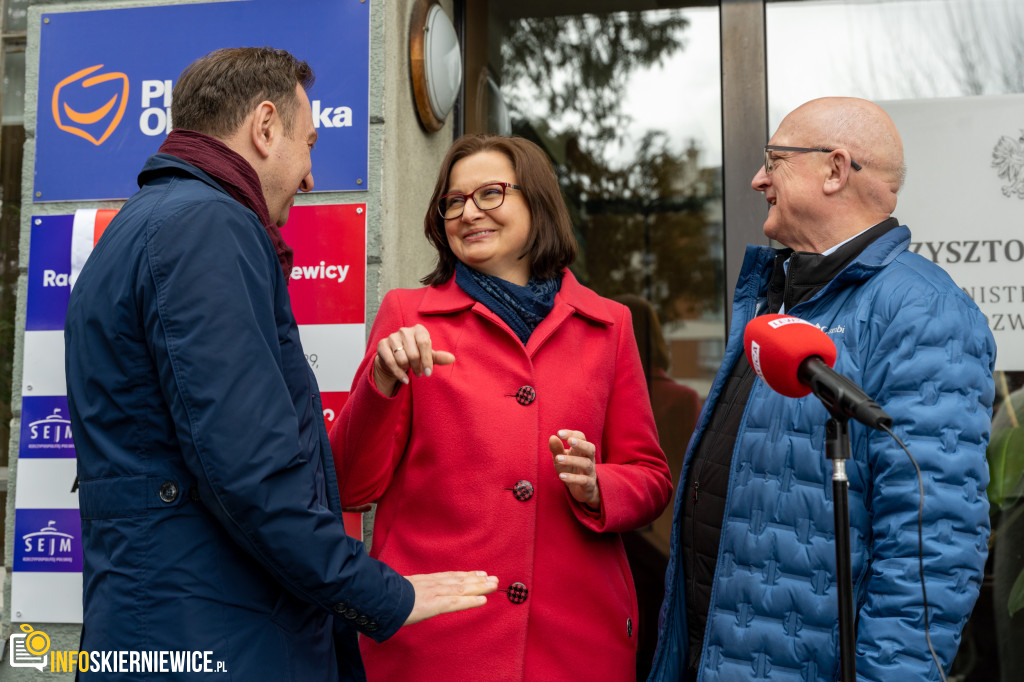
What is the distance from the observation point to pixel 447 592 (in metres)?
1.79

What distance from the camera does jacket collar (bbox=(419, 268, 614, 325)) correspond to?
2373mm

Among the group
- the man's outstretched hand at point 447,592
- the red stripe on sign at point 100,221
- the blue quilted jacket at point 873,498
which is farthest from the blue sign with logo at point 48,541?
the blue quilted jacket at point 873,498

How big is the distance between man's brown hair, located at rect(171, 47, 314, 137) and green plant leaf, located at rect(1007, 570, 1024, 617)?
2975mm

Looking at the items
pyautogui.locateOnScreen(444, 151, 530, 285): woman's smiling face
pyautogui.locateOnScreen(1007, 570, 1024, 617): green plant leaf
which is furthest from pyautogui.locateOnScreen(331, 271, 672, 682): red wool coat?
pyautogui.locateOnScreen(1007, 570, 1024, 617): green plant leaf

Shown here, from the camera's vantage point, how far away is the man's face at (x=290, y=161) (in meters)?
1.95

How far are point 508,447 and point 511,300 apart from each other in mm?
409

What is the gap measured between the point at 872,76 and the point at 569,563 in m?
2.33

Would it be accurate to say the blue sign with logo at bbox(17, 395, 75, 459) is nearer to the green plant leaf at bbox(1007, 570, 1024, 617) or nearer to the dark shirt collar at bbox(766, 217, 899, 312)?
the dark shirt collar at bbox(766, 217, 899, 312)

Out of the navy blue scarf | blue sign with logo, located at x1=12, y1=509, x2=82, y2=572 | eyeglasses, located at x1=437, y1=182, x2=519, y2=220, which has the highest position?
eyeglasses, located at x1=437, y1=182, x2=519, y2=220

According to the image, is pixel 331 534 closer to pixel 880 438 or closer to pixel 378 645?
pixel 378 645

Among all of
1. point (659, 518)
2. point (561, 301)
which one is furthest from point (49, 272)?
point (659, 518)

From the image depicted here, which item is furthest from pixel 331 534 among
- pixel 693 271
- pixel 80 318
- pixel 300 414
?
pixel 693 271

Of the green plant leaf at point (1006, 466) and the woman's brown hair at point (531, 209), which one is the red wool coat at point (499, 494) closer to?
the woman's brown hair at point (531, 209)

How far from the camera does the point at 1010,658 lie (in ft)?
10.6
